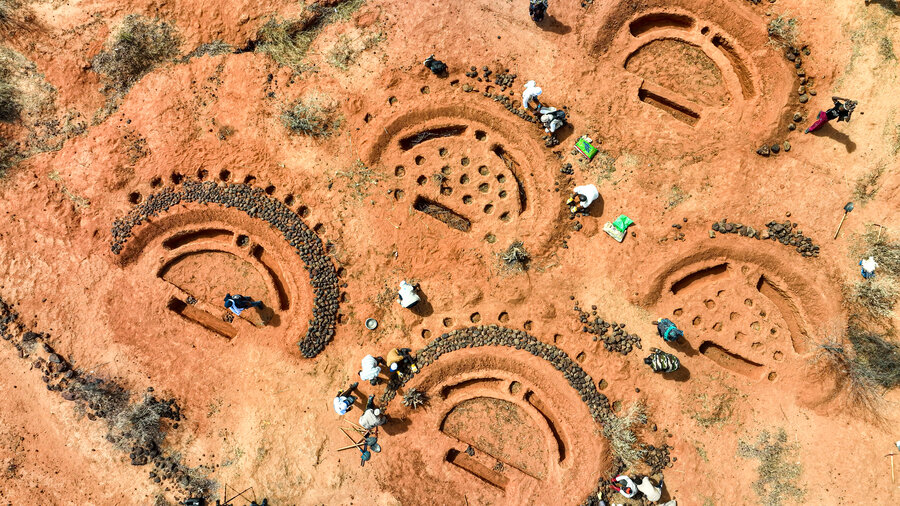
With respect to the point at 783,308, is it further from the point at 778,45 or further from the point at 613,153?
the point at 778,45

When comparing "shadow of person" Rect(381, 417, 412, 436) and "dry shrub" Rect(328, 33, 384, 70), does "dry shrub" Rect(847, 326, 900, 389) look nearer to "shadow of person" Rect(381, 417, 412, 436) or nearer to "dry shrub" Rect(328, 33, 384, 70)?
"shadow of person" Rect(381, 417, 412, 436)

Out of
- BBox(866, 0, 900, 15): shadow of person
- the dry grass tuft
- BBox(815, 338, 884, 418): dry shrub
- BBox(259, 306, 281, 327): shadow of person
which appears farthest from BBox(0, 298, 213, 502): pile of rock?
BBox(866, 0, 900, 15): shadow of person

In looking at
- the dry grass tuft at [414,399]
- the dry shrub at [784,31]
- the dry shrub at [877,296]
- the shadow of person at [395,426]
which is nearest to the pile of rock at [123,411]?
the shadow of person at [395,426]

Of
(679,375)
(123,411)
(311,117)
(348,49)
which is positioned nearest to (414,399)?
(679,375)

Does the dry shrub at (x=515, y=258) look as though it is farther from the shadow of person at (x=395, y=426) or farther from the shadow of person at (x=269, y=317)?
the shadow of person at (x=269, y=317)

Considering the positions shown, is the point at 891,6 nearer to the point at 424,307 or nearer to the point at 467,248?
the point at 467,248

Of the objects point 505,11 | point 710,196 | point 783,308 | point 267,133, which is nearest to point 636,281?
point 710,196
